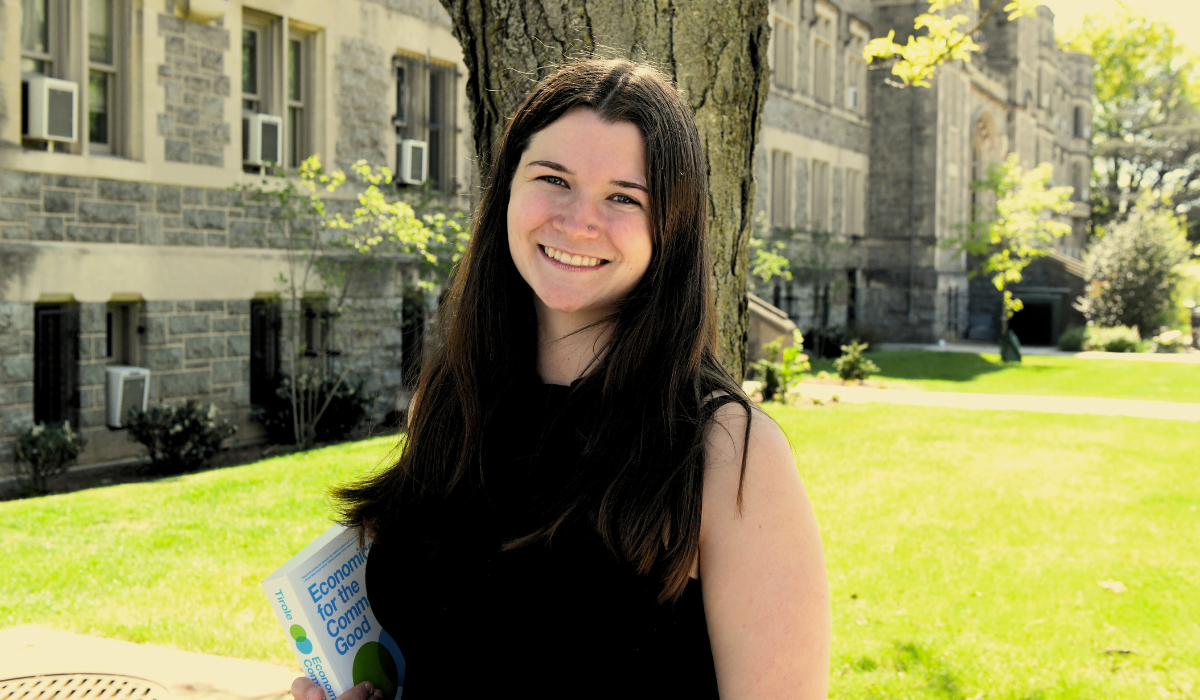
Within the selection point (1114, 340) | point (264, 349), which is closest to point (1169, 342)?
point (1114, 340)

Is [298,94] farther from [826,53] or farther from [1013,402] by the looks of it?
[826,53]

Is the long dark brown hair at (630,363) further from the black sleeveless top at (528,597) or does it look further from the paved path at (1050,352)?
the paved path at (1050,352)

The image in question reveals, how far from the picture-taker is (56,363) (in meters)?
9.24

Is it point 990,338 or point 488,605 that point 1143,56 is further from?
point 488,605

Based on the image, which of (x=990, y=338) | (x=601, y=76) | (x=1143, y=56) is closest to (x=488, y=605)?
(x=601, y=76)

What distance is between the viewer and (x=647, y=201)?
1.74 m

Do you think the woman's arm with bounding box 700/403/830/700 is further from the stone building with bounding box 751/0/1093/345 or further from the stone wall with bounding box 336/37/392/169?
the stone building with bounding box 751/0/1093/345

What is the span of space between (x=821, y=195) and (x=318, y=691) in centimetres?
2511

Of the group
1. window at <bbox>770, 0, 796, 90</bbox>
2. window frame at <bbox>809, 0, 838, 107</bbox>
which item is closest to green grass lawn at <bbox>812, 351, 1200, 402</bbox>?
window at <bbox>770, 0, 796, 90</bbox>

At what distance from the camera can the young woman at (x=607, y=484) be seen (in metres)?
1.56

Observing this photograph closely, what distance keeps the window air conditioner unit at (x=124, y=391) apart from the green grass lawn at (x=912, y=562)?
127cm

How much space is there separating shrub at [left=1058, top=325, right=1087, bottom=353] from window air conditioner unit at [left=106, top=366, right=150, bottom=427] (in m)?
23.7

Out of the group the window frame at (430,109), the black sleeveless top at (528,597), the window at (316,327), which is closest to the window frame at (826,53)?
the window frame at (430,109)

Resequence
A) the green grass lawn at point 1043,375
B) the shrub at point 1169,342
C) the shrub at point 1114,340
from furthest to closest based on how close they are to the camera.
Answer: the shrub at point 1169,342
the shrub at point 1114,340
the green grass lawn at point 1043,375
